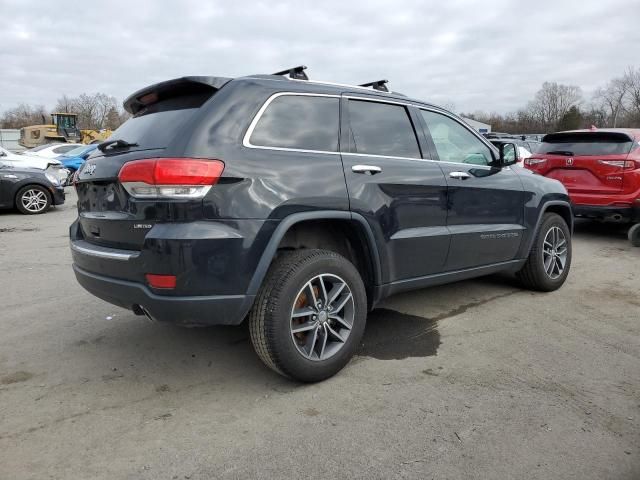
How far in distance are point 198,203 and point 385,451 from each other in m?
1.57

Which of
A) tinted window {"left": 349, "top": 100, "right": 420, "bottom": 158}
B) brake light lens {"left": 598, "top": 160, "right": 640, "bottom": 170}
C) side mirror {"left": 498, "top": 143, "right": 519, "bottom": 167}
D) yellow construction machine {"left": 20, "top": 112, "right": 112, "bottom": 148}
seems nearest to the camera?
tinted window {"left": 349, "top": 100, "right": 420, "bottom": 158}

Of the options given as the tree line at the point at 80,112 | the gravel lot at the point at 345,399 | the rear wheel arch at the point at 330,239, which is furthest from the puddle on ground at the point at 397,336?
the tree line at the point at 80,112

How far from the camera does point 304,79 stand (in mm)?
3342

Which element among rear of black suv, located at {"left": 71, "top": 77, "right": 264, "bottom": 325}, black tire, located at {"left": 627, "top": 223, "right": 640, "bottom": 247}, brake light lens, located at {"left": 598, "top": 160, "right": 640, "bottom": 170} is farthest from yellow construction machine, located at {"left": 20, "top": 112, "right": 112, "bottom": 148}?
rear of black suv, located at {"left": 71, "top": 77, "right": 264, "bottom": 325}

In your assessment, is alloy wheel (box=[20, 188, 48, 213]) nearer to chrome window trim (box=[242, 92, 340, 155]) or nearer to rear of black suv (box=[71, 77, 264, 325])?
rear of black suv (box=[71, 77, 264, 325])

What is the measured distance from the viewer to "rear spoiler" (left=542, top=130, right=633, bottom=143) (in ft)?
24.4

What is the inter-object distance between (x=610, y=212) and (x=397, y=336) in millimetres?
5232

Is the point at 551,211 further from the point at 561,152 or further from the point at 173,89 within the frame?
the point at 173,89

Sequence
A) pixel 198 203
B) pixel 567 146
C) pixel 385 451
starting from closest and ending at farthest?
pixel 385 451
pixel 198 203
pixel 567 146

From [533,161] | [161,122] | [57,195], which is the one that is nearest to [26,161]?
[57,195]

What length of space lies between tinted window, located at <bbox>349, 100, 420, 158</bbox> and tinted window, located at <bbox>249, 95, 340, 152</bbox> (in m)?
0.17


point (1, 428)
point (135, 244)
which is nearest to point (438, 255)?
point (135, 244)

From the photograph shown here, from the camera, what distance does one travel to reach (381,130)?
359cm

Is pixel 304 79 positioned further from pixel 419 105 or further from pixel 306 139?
pixel 419 105
